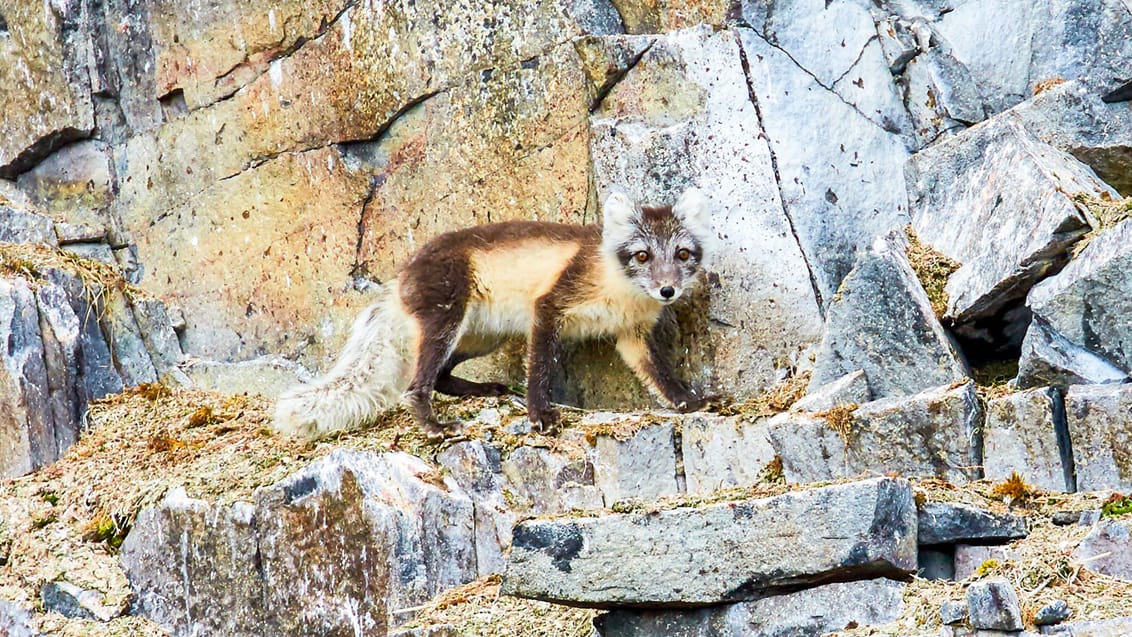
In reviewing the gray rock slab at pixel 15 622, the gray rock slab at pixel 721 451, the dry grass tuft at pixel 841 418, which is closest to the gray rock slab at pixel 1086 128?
the dry grass tuft at pixel 841 418

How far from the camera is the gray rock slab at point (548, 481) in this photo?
7852 mm

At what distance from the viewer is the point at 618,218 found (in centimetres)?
873

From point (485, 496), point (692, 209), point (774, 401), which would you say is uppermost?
point (692, 209)

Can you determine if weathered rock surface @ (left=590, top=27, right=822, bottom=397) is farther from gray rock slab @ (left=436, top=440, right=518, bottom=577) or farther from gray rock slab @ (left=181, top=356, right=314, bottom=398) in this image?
gray rock slab @ (left=181, top=356, right=314, bottom=398)

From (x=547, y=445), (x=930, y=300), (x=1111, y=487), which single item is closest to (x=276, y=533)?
(x=547, y=445)

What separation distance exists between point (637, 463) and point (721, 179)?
1.94 m

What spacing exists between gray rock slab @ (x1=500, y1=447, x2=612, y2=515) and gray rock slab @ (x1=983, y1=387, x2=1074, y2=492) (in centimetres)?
232

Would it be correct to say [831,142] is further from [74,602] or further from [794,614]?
[74,602]

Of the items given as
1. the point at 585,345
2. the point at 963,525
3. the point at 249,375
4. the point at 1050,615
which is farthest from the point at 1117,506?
the point at 249,375

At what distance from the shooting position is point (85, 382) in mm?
A: 9180

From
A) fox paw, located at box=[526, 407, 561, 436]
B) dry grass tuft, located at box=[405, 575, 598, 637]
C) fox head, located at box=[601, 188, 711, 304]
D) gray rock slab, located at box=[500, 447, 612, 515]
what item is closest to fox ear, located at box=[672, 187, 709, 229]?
fox head, located at box=[601, 188, 711, 304]

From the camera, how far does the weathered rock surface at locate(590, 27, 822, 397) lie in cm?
866

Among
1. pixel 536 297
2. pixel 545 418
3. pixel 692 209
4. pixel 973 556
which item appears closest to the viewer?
pixel 973 556

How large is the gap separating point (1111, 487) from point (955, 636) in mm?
1472
